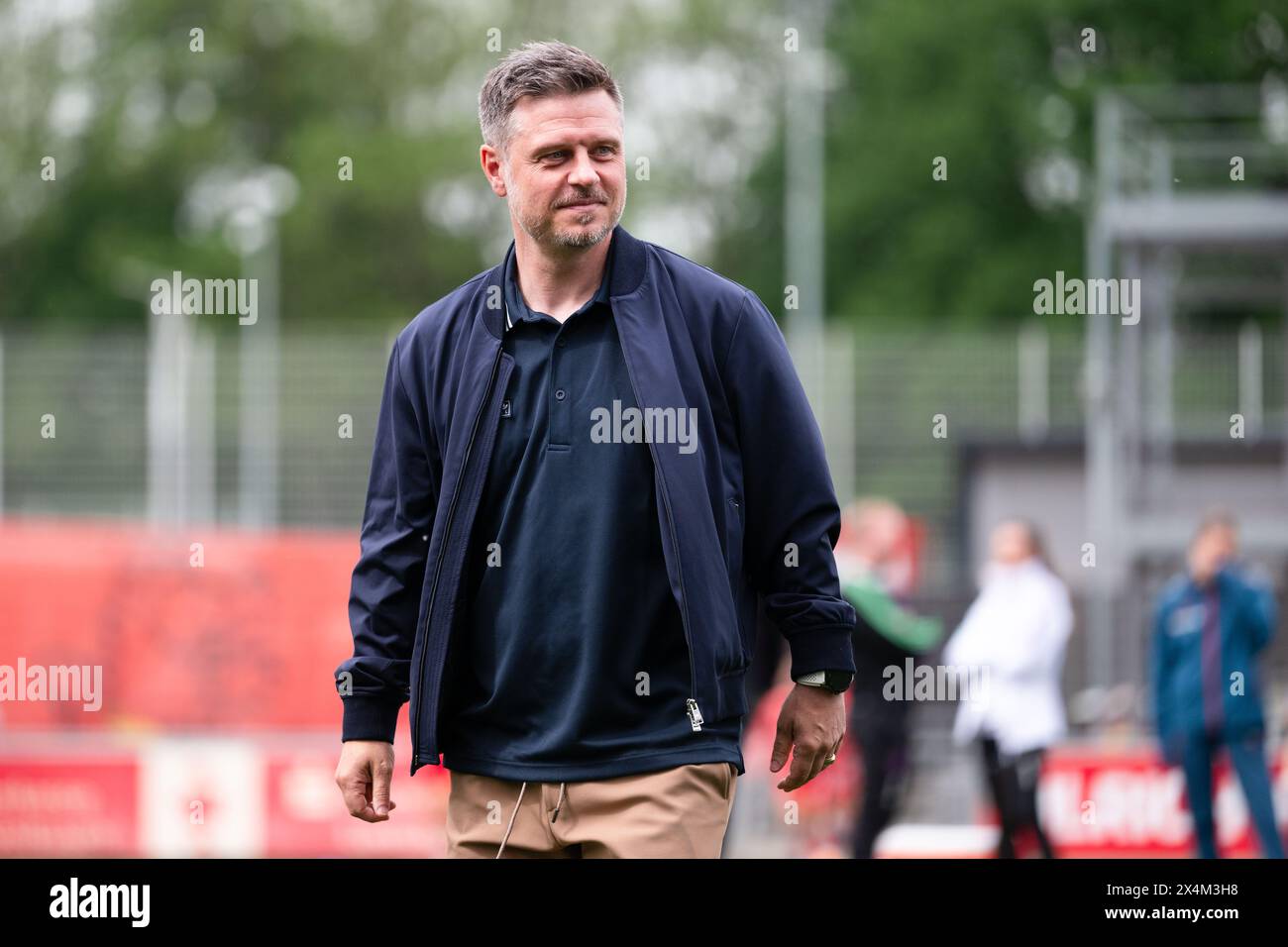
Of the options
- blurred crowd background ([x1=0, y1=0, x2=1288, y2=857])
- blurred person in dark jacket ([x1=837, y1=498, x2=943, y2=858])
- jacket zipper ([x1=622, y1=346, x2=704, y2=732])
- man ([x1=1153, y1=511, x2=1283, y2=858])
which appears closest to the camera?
jacket zipper ([x1=622, y1=346, x2=704, y2=732])

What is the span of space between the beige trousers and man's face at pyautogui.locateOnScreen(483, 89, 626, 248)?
1.03 m

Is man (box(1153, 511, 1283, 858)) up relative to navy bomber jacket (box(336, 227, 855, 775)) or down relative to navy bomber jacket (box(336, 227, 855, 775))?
down

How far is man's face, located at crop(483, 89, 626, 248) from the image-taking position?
383cm

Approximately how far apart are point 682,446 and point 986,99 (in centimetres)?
3488

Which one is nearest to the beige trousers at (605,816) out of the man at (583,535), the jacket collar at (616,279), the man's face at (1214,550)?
the man at (583,535)

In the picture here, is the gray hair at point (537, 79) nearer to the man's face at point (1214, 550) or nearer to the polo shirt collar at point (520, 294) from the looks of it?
the polo shirt collar at point (520, 294)

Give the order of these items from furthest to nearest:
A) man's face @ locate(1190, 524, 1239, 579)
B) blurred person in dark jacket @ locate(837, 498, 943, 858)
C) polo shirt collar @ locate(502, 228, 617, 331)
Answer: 1. man's face @ locate(1190, 524, 1239, 579)
2. blurred person in dark jacket @ locate(837, 498, 943, 858)
3. polo shirt collar @ locate(502, 228, 617, 331)

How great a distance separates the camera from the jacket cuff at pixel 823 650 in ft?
12.6

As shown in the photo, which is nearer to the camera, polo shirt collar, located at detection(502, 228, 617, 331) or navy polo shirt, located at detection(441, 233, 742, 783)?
navy polo shirt, located at detection(441, 233, 742, 783)

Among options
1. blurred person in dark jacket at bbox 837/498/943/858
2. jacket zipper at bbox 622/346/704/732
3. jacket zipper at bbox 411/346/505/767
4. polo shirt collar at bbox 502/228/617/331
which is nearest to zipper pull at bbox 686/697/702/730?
jacket zipper at bbox 622/346/704/732

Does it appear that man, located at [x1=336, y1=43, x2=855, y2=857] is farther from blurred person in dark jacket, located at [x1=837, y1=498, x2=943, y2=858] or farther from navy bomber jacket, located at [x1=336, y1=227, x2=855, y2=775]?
blurred person in dark jacket, located at [x1=837, y1=498, x2=943, y2=858]

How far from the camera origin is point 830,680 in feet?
12.6
